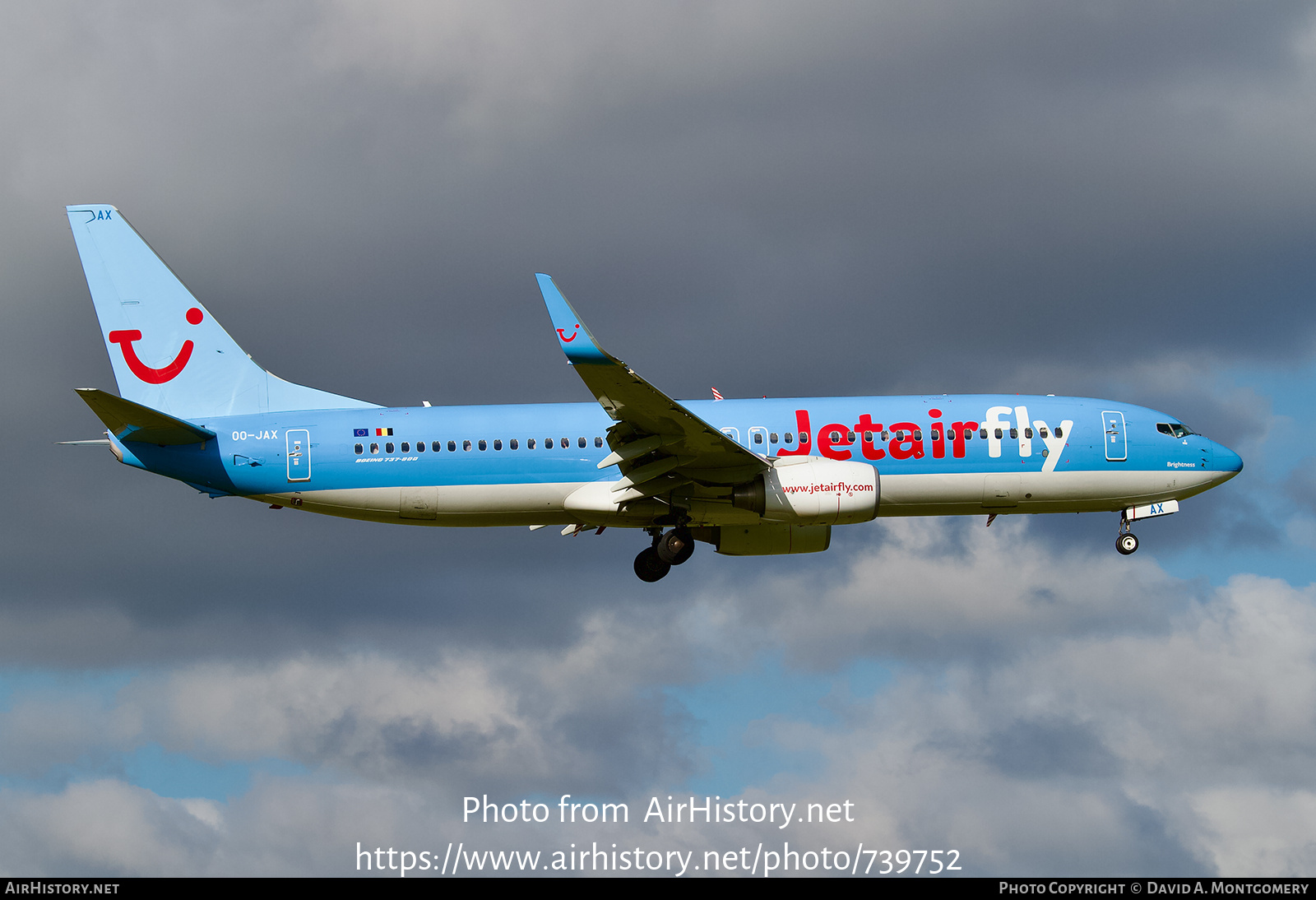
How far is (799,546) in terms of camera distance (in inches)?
2125

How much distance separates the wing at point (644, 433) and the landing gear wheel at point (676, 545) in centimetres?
305

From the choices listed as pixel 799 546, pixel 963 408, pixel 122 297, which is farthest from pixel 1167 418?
pixel 122 297

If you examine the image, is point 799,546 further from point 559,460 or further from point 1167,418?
point 1167,418

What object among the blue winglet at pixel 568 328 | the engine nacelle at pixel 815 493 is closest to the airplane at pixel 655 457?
the engine nacelle at pixel 815 493

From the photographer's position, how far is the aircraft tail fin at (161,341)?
2064 inches

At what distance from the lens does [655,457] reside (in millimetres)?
48281

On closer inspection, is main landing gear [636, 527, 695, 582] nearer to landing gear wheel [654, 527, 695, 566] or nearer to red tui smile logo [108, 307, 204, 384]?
landing gear wheel [654, 527, 695, 566]

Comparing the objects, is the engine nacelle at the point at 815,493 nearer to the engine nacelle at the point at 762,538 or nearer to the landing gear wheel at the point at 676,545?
the landing gear wheel at the point at 676,545

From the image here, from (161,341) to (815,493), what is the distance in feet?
81.8

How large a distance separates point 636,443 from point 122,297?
68.5 feet

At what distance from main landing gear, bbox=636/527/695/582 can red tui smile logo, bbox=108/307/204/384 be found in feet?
59.8

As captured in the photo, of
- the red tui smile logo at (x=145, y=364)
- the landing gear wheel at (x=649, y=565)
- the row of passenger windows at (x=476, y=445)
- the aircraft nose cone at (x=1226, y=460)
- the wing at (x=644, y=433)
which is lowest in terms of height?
the landing gear wheel at (x=649, y=565)

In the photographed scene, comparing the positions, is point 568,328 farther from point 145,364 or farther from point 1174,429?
point 1174,429

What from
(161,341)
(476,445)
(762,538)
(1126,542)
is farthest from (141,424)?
(1126,542)
